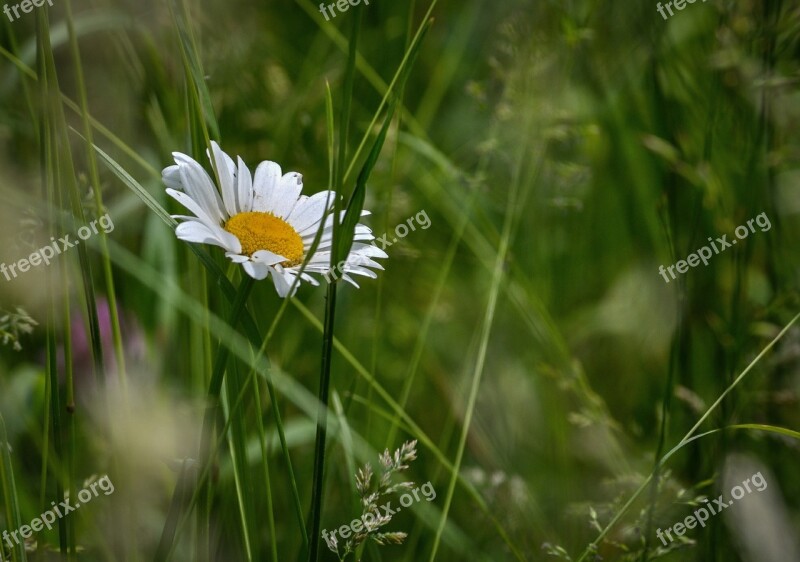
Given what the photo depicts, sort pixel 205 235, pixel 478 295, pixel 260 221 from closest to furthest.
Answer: pixel 205 235
pixel 260 221
pixel 478 295

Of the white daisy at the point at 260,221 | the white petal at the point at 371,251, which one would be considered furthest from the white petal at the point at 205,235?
the white petal at the point at 371,251

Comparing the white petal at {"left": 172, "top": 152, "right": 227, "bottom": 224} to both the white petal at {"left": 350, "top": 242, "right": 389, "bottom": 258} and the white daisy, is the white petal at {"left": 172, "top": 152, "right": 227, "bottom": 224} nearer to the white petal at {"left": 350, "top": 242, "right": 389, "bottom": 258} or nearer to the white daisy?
the white daisy

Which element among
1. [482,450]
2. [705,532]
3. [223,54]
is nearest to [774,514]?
[705,532]

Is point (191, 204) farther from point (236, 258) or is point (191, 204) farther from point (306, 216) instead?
point (306, 216)

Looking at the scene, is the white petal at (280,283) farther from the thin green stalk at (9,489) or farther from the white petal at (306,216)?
the thin green stalk at (9,489)

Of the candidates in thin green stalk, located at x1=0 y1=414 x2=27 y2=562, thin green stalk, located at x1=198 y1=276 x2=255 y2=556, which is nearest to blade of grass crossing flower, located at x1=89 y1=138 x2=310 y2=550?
thin green stalk, located at x1=198 y1=276 x2=255 y2=556

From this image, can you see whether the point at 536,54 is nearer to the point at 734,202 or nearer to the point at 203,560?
the point at 734,202

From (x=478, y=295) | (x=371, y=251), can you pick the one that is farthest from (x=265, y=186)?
(x=478, y=295)
